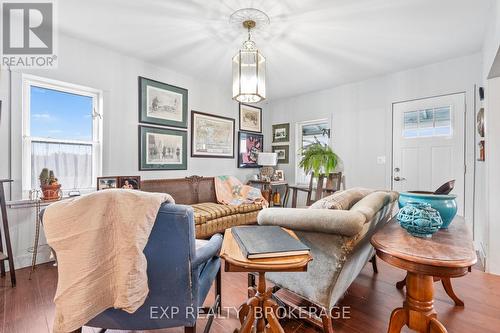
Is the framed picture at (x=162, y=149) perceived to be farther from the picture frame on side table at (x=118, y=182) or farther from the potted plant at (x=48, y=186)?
the potted plant at (x=48, y=186)

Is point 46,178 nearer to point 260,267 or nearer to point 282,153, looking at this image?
point 260,267

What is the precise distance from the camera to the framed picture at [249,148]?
4868mm

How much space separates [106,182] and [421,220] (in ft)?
10.4

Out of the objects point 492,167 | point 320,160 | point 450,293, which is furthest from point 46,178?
point 492,167

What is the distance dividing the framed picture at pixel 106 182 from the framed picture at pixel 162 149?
434 millimetres

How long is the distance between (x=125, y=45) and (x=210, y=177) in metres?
2.18

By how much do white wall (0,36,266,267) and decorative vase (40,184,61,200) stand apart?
289 mm

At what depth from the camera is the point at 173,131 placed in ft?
12.4

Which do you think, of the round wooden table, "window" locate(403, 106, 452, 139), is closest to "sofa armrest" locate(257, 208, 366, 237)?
the round wooden table

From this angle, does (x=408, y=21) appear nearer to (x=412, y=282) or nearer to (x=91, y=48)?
(x=412, y=282)

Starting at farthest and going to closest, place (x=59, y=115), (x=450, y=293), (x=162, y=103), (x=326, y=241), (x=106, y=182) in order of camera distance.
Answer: (x=162, y=103), (x=106, y=182), (x=59, y=115), (x=450, y=293), (x=326, y=241)

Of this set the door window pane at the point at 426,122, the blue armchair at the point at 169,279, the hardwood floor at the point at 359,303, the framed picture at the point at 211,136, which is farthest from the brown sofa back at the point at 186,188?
the door window pane at the point at 426,122

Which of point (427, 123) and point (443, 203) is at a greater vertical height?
point (427, 123)

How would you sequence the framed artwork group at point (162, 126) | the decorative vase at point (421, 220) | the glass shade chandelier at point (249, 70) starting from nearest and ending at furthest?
1. the decorative vase at point (421, 220)
2. the glass shade chandelier at point (249, 70)
3. the framed artwork group at point (162, 126)
